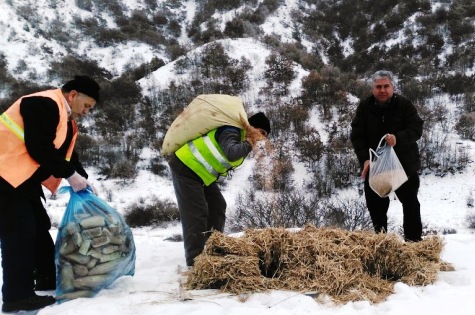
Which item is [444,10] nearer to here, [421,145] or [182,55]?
[421,145]

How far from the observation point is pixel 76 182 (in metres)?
2.66

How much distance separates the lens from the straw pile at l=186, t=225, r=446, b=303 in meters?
2.59

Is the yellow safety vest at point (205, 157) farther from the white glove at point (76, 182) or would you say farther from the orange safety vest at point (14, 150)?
the orange safety vest at point (14, 150)

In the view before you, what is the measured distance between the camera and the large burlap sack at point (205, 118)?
10.5 feet

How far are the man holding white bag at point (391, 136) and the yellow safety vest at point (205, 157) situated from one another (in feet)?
4.00

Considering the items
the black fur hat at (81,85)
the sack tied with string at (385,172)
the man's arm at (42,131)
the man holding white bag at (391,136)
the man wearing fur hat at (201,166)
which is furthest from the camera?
the man holding white bag at (391,136)

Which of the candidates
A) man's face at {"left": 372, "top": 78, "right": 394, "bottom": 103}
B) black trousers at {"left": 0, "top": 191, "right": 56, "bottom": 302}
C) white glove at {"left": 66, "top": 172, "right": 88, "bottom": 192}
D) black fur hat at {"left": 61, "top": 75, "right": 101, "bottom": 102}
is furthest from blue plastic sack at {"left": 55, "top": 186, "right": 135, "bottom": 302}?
man's face at {"left": 372, "top": 78, "right": 394, "bottom": 103}

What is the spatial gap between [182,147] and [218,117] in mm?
396

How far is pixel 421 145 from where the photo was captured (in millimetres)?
14328

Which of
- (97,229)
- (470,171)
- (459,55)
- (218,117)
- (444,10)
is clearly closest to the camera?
(97,229)

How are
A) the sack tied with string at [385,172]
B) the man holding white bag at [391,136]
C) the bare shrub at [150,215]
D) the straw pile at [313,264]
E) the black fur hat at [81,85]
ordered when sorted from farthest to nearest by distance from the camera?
the bare shrub at [150,215] < the man holding white bag at [391,136] < the sack tied with string at [385,172] < the black fur hat at [81,85] < the straw pile at [313,264]

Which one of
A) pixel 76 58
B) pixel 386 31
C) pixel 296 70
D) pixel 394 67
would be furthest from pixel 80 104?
pixel 386 31

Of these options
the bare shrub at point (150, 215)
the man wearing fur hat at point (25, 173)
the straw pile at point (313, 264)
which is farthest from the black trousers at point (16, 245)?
the bare shrub at point (150, 215)

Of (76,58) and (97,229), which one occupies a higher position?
(76,58)
